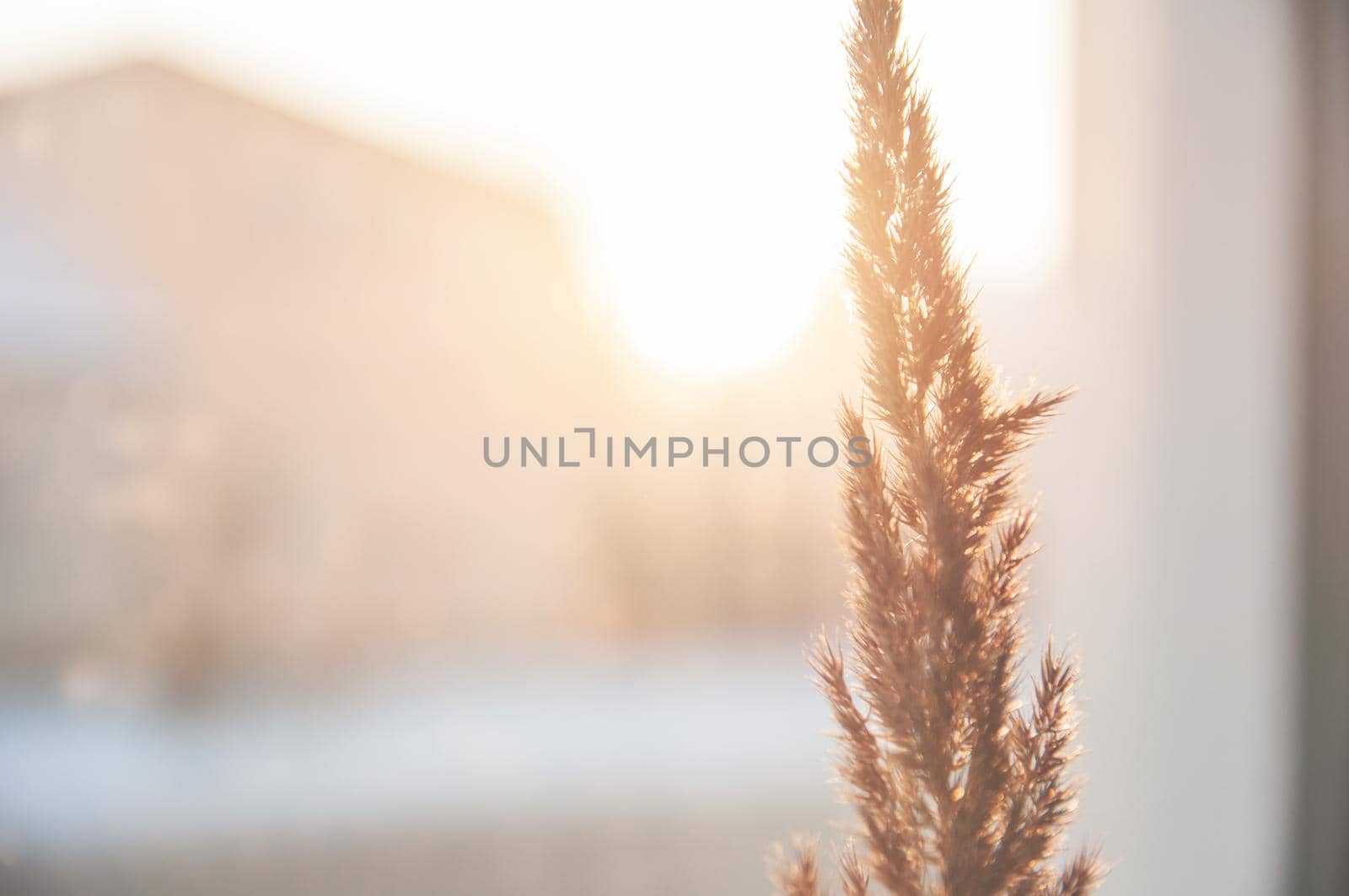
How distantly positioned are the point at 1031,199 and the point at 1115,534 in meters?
0.59

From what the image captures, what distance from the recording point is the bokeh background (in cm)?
90

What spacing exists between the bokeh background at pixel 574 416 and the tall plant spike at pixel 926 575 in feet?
1.95

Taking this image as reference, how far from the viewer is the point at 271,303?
3.16ft

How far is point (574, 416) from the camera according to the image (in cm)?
107

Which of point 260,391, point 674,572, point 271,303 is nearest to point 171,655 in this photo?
point 260,391

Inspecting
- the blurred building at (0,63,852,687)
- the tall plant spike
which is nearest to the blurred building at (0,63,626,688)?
the blurred building at (0,63,852,687)

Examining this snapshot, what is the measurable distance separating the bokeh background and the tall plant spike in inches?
23.4

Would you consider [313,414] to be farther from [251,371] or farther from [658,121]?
[658,121]

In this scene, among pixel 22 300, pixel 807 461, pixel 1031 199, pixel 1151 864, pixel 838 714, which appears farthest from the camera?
pixel 1151 864

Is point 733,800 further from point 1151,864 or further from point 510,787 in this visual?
point 1151,864

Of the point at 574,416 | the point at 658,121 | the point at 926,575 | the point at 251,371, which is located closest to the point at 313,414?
the point at 251,371

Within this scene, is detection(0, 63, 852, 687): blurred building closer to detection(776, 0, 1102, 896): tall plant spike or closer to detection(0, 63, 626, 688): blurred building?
detection(0, 63, 626, 688): blurred building

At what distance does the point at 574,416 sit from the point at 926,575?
65 cm

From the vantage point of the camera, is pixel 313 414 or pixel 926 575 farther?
pixel 313 414
